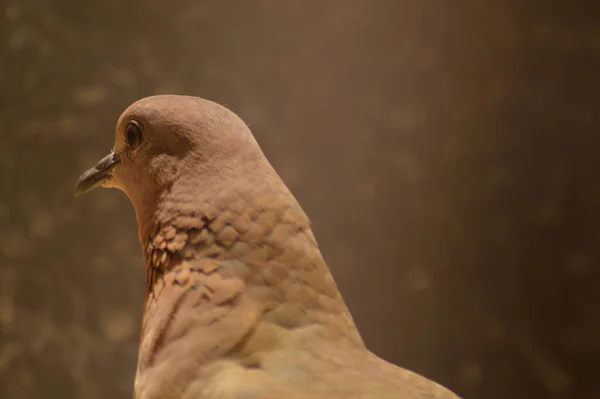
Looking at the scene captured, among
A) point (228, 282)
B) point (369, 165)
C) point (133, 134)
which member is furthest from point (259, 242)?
point (369, 165)

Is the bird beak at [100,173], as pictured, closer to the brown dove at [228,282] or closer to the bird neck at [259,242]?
the brown dove at [228,282]

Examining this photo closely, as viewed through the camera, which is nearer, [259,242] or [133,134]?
[259,242]

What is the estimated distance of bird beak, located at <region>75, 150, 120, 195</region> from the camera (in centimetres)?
90

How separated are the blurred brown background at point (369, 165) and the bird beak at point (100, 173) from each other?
0.46m

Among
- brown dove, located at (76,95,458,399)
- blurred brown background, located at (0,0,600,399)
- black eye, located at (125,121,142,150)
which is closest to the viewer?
brown dove, located at (76,95,458,399)

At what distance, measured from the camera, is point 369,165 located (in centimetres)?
139

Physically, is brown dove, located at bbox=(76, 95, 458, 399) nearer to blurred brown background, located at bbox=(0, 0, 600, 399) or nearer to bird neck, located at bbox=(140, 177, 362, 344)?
bird neck, located at bbox=(140, 177, 362, 344)

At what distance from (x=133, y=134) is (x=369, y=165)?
67 centimetres

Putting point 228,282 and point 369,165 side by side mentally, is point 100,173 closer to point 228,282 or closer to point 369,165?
point 228,282

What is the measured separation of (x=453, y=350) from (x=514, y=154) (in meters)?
0.45

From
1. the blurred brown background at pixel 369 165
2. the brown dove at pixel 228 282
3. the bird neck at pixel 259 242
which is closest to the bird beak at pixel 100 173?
the brown dove at pixel 228 282

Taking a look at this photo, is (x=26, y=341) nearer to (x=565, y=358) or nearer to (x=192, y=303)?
(x=192, y=303)

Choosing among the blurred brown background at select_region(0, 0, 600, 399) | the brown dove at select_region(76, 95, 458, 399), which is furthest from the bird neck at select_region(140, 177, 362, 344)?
the blurred brown background at select_region(0, 0, 600, 399)

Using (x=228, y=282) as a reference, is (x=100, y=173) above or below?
above
